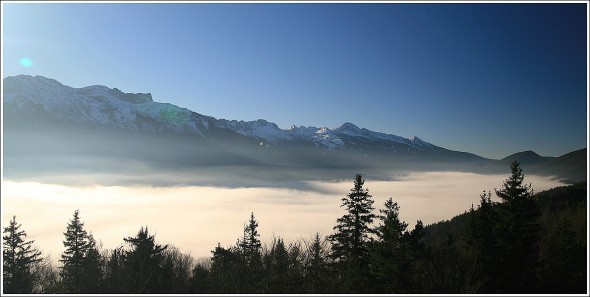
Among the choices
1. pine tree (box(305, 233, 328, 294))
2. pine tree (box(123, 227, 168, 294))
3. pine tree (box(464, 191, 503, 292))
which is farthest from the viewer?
pine tree (box(464, 191, 503, 292))

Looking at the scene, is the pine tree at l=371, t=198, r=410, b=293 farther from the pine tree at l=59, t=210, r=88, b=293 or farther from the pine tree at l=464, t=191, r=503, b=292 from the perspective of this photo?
the pine tree at l=59, t=210, r=88, b=293

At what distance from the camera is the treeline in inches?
819

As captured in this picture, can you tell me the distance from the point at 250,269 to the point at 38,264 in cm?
3718

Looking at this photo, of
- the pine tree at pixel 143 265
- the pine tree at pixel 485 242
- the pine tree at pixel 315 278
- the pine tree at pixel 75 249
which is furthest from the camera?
the pine tree at pixel 75 249

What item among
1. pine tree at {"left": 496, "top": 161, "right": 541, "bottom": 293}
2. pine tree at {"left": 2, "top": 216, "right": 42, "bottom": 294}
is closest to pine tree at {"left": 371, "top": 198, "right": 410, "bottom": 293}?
pine tree at {"left": 496, "top": 161, "right": 541, "bottom": 293}

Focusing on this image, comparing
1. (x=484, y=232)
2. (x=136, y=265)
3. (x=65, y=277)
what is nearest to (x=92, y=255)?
(x=65, y=277)

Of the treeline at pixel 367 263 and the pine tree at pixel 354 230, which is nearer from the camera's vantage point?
the treeline at pixel 367 263

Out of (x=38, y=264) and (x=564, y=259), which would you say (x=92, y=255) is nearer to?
(x=38, y=264)

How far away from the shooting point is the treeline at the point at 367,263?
20802 mm

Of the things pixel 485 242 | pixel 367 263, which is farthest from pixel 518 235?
pixel 367 263

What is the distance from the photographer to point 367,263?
3188 cm

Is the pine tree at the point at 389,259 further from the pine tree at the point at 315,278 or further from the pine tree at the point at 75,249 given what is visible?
the pine tree at the point at 75,249

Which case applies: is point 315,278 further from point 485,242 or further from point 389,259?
point 485,242

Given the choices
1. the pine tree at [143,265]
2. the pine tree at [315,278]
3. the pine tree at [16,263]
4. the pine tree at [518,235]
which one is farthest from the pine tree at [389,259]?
the pine tree at [16,263]
